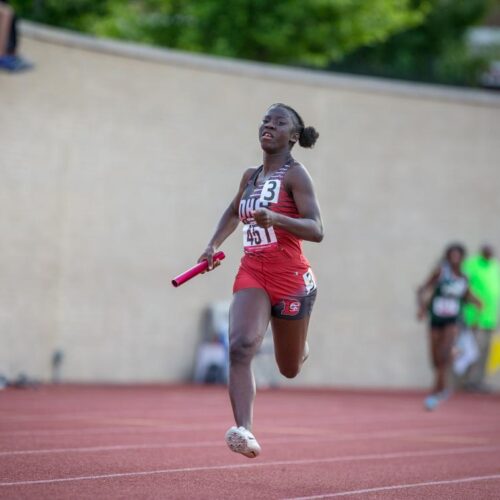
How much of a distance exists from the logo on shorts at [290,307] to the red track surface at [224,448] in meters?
1.12

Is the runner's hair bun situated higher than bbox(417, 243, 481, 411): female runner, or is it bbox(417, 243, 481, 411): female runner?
the runner's hair bun

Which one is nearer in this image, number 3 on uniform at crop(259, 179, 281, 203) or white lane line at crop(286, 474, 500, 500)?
white lane line at crop(286, 474, 500, 500)

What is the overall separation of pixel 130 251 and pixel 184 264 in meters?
0.96

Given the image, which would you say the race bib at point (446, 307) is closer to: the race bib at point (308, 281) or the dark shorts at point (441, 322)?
the dark shorts at point (441, 322)

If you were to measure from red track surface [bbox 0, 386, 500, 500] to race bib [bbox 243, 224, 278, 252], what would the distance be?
1.56 metres

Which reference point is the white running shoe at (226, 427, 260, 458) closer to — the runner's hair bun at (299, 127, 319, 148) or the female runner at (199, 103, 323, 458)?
the female runner at (199, 103, 323, 458)

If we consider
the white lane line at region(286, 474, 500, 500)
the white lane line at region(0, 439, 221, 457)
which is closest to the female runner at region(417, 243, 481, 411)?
the white lane line at region(0, 439, 221, 457)

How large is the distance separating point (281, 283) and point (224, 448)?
2616 millimetres

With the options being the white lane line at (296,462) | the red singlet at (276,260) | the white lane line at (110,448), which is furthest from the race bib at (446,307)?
the red singlet at (276,260)

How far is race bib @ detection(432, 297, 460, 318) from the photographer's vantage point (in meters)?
15.6

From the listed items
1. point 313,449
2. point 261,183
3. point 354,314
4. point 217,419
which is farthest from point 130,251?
point 261,183

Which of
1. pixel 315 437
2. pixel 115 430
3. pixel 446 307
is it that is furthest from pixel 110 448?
pixel 446 307

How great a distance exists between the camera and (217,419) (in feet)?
43.3

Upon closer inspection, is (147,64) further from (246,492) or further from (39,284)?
(246,492)
